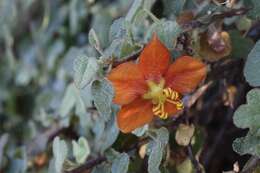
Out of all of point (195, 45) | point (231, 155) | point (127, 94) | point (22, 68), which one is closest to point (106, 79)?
point (127, 94)

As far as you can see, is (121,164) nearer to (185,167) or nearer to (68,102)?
(185,167)

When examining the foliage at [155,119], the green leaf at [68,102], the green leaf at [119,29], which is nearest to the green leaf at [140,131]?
the foliage at [155,119]

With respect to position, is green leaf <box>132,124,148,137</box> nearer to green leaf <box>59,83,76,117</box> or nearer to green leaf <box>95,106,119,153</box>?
green leaf <box>95,106,119,153</box>

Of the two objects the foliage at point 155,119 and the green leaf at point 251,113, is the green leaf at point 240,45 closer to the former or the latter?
the foliage at point 155,119

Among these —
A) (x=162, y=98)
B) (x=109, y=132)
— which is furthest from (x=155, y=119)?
(x=162, y=98)

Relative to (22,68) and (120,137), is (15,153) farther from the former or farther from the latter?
(22,68)

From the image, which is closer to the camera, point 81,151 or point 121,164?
point 121,164
